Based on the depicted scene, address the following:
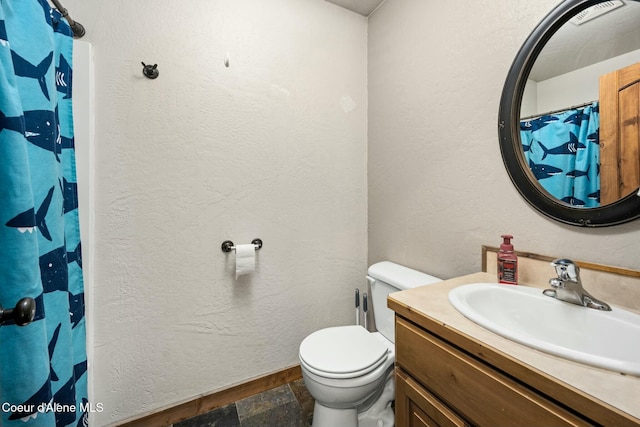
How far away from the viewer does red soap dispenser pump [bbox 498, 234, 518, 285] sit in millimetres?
923

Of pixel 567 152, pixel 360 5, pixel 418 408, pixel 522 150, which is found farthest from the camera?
pixel 360 5

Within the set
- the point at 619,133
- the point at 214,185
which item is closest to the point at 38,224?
the point at 214,185

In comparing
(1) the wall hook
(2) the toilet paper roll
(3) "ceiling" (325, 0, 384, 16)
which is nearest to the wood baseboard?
(2) the toilet paper roll

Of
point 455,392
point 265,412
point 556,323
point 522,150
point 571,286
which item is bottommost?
point 265,412

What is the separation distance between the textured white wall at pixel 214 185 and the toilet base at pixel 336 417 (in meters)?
0.52

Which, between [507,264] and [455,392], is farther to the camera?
[507,264]

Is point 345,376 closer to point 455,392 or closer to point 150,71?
point 455,392

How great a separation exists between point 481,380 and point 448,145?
3.29 feet

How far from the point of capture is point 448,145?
122cm

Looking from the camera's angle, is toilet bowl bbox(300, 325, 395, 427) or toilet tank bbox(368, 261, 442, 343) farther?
toilet tank bbox(368, 261, 442, 343)

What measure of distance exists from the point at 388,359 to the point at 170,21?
1.93 meters

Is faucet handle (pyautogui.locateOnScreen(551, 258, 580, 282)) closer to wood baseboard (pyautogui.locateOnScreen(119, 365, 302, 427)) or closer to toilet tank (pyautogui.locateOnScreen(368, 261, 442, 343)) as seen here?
toilet tank (pyautogui.locateOnScreen(368, 261, 442, 343))

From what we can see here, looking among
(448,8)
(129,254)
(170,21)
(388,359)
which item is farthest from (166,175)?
(448,8)

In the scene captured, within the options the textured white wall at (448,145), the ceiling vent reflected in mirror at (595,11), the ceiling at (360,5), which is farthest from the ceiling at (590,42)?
the ceiling at (360,5)
